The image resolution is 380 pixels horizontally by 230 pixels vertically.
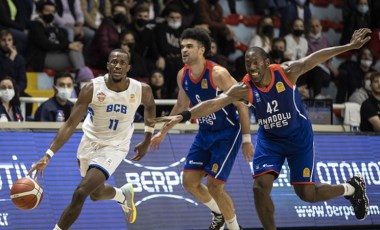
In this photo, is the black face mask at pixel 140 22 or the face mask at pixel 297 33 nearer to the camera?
the black face mask at pixel 140 22

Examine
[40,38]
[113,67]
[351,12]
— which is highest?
[113,67]

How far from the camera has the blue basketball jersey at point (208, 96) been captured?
1162cm

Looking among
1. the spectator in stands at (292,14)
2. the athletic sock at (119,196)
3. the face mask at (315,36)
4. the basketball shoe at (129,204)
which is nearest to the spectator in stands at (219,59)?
the spectator in stands at (292,14)

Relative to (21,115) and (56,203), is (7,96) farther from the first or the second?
(56,203)

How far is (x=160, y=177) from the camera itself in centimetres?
1306

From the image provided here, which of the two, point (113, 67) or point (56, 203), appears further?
point (56, 203)

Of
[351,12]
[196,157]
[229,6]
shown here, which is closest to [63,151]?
[196,157]

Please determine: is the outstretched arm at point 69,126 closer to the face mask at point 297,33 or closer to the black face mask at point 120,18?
the black face mask at point 120,18

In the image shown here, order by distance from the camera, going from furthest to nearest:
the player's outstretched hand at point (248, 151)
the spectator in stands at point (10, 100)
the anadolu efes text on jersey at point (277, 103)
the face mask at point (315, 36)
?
the face mask at point (315, 36), the spectator in stands at point (10, 100), the player's outstretched hand at point (248, 151), the anadolu efes text on jersey at point (277, 103)

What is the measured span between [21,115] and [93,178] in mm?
3610

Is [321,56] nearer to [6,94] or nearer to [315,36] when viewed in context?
[6,94]

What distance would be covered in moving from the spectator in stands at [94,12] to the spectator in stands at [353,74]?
16.4 feet

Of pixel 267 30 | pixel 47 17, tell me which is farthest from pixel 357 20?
pixel 47 17

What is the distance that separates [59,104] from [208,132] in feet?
10.2
